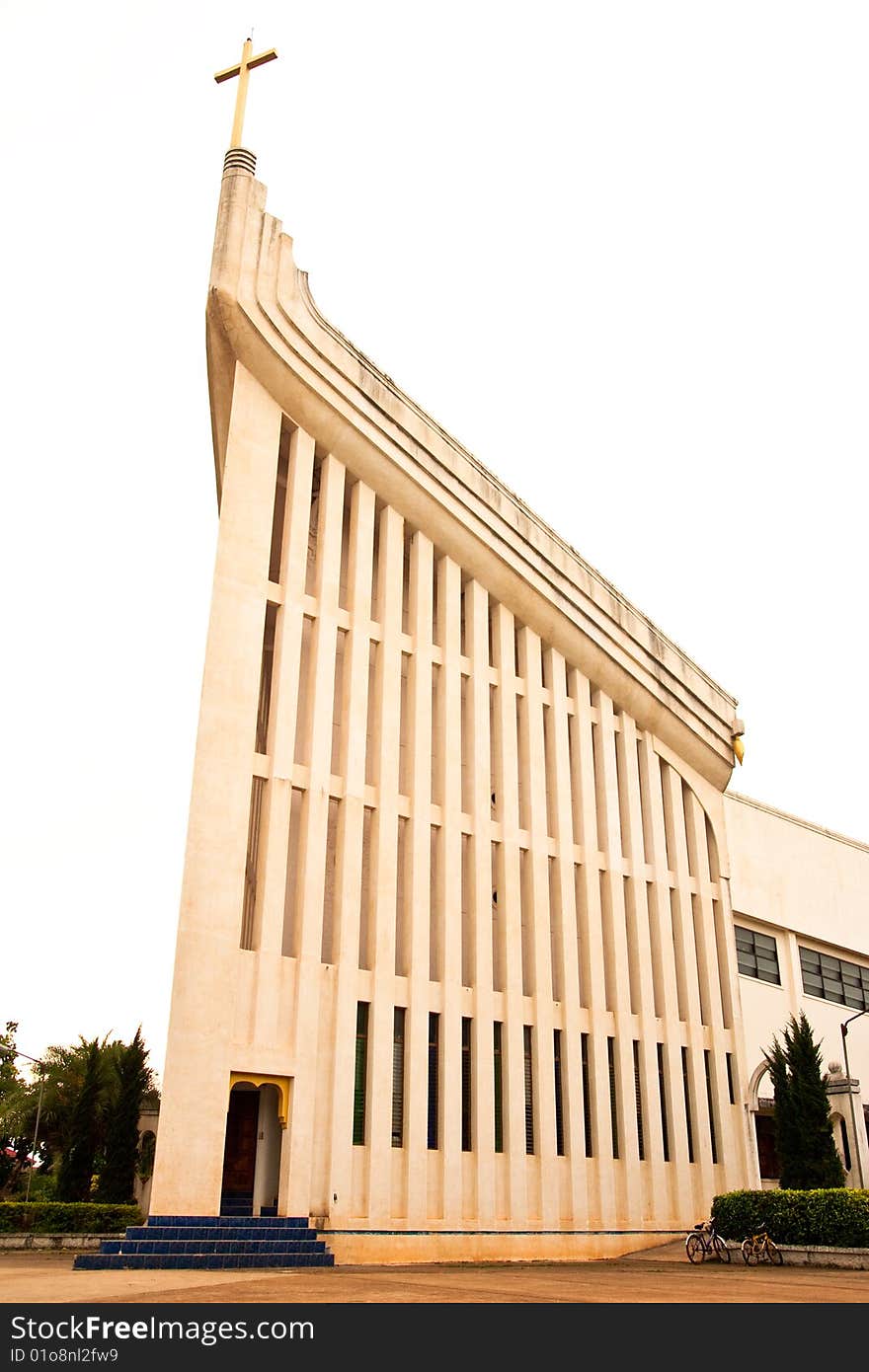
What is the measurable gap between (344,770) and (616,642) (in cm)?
1036

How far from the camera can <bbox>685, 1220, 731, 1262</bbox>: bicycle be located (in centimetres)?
2077

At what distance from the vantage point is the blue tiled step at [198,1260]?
15922 mm

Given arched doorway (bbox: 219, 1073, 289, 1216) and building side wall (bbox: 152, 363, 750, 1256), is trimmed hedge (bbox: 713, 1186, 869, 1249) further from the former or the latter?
arched doorway (bbox: 219, 1073, 289, 1216)

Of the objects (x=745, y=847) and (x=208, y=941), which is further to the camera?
(x=745, y=847)

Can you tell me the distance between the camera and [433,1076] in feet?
75.0

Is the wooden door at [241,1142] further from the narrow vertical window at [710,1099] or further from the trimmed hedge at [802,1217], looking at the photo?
the narrow vertical window at [710,1099]

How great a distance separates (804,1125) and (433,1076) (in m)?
9.18

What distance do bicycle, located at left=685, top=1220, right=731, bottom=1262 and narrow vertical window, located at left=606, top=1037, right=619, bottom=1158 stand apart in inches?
180

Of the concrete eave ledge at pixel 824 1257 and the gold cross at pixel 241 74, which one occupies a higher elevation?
the gold cross at pixel 241 74

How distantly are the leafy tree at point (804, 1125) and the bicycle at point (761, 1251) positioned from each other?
17.5 feet

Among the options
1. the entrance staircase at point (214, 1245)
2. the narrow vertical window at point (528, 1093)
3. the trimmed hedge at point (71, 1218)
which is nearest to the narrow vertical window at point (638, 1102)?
the narrow vertical window at point (528, 1093)

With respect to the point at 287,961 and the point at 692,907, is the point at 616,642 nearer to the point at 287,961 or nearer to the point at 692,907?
the point at 692,907

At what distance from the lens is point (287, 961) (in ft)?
69.0
